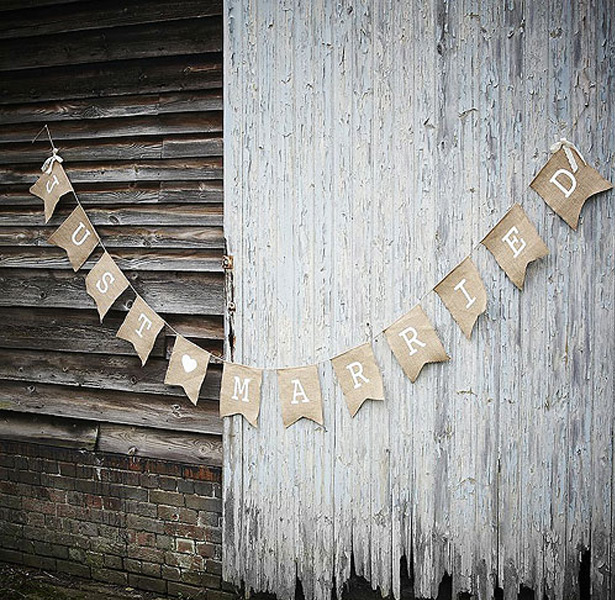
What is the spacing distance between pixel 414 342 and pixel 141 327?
1261mm

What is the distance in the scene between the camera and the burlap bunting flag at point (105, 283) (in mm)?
3717

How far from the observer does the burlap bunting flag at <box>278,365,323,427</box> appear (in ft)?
11.1

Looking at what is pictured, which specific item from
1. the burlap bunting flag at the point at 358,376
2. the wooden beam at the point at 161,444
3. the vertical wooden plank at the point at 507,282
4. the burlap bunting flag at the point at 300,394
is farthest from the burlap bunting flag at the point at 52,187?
the vertical wooden plank at the point at 507,282

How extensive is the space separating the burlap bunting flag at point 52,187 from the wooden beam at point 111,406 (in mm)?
877

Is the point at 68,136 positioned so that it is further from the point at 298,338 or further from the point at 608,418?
the point at 608,418

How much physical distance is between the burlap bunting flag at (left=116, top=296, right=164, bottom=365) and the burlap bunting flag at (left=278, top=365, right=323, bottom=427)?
630 mm

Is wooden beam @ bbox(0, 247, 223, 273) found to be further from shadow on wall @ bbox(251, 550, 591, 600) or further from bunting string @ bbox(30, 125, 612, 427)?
shadow on wall @ bbox(251, 550, 591, 600)

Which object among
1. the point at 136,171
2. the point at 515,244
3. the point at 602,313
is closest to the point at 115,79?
the point at 136,171

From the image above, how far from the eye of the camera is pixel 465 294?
122 inches

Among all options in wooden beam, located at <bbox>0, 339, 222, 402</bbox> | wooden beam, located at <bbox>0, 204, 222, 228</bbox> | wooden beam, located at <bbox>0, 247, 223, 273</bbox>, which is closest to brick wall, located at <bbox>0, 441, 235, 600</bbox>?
wooden beam, located at <bbox>0, 339, 222, 402</bbox>

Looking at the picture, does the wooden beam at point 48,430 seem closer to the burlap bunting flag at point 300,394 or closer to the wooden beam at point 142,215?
the wooden beam at point 142,215

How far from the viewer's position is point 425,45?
123 inches

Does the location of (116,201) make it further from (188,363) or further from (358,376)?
(358,376)

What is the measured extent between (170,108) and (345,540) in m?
2.04
